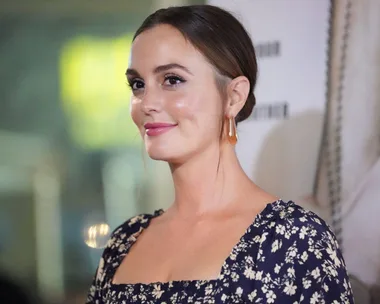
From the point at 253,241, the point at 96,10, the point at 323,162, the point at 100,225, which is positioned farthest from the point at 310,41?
the point at 100,225

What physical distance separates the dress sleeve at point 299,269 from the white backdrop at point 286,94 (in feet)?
1.19

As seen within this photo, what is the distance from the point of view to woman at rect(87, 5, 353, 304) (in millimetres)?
970

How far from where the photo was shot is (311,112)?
1335mm

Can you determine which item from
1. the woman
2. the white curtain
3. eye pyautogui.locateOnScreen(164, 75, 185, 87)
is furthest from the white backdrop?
eye pyautogui.locateOnScreen(164, 75, 185, 87)

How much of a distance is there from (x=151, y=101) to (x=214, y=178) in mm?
181

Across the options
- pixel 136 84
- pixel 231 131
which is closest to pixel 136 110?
pixel 136 84

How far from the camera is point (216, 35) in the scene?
108 cm

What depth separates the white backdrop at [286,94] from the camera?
4.37 ft

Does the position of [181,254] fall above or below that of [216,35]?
below

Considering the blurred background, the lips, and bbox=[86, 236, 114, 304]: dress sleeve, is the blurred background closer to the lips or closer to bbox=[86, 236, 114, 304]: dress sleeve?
bbox=[86, 236, 114, 304]: dress sleeve

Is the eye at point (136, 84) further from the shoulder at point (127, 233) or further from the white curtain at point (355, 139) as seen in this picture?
the white curtain at point (355, 139)

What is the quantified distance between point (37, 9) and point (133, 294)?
3.23ft

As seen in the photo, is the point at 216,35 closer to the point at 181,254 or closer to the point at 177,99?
the point at 177,99

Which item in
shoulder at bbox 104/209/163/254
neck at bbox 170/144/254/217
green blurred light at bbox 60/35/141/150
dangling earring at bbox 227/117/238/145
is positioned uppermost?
green blurred light at bbox 60/35/141/150
